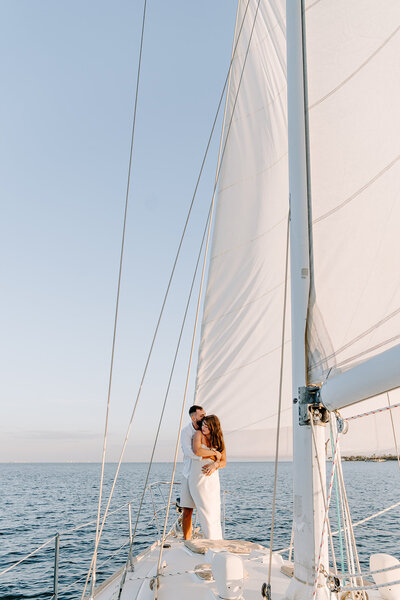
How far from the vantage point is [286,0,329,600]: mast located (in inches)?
88.3

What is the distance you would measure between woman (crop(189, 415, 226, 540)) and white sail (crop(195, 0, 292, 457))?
158mm

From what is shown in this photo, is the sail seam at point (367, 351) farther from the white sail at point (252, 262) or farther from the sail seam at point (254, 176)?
the sail seam at point (254, 176)

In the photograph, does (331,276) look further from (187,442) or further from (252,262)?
(187,442)

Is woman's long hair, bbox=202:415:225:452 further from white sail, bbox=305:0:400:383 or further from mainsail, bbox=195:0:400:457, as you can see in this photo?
white sail, bbox=305:0:400:383

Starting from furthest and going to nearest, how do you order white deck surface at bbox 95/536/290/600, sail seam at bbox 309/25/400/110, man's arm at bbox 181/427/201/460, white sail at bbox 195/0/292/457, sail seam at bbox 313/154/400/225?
man's arm at bbox 181/427/201/460, white sail at bbox 195/0/292/457, white deck surface at bbox 95/536/290/600, sail seam at bbox 309/25/400/110, sail seam at bbox 313/154/400/225

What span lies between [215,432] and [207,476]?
426 millimetres

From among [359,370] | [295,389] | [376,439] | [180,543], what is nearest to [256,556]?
[180,543]

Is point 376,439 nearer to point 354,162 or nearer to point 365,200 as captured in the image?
point 365,200

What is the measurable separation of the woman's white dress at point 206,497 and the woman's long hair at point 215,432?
11 cm

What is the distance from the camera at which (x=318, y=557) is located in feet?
7.23

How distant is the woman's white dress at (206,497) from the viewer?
14.8ft

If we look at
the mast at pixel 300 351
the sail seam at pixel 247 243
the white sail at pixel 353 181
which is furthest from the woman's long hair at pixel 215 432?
the mast at pixel 300 351

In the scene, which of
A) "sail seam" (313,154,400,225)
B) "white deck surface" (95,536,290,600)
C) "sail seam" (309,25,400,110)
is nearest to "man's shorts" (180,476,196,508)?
"white deck surface" (95,536,290,600)

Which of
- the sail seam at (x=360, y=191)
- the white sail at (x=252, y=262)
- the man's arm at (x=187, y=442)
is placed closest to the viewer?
the sail seam at (x=360, y=191)
